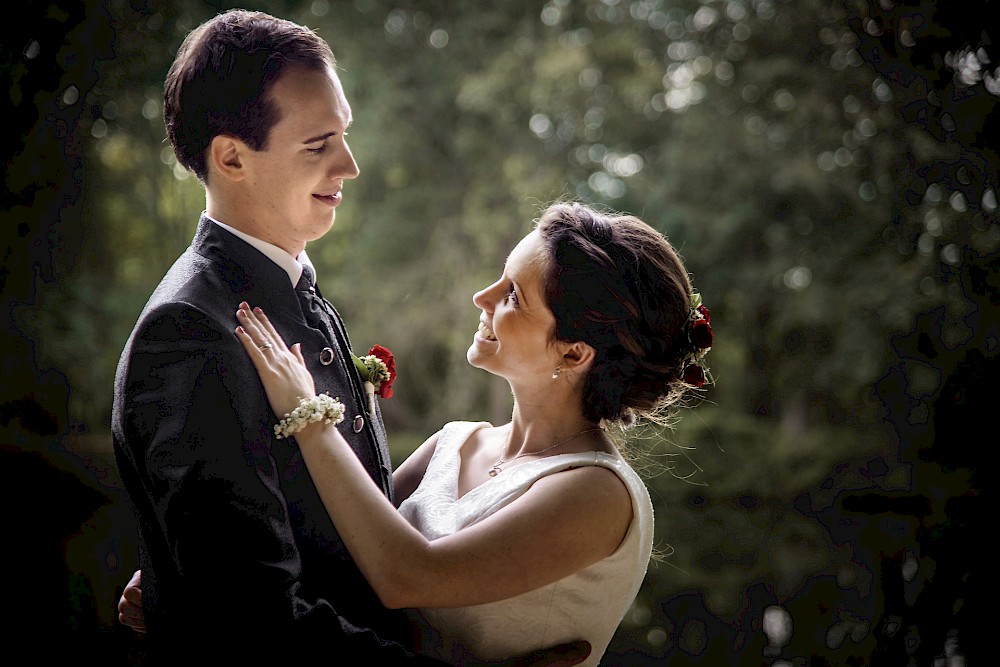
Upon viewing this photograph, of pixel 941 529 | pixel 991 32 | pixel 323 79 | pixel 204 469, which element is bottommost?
pixel 941 529

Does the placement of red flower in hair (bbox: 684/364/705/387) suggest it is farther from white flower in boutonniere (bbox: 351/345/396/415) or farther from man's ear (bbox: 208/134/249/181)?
man's ear (bbox: 208/134/249/181)

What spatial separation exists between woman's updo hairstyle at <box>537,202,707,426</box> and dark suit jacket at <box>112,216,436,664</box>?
67cm

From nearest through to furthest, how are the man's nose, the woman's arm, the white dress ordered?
the woman's arm
the man's nose
the white dress

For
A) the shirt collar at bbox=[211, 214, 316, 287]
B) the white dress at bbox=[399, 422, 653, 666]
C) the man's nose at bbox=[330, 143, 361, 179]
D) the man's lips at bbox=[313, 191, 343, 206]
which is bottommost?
the white dress at bbox=[399, 422, 653, 666]

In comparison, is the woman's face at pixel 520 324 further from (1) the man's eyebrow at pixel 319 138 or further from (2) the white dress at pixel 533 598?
(1) the man's eyebrow at pixel 319 138

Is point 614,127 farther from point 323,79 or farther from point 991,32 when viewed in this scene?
point 323,79

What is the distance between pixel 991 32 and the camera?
3.24 metres

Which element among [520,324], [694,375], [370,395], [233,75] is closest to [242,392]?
[370,395]

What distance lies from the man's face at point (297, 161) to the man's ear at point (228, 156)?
2 centimetres

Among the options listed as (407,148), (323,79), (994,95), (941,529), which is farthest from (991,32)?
(407,148)

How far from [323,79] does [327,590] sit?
96 cm

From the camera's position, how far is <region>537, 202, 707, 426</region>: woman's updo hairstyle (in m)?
1.95

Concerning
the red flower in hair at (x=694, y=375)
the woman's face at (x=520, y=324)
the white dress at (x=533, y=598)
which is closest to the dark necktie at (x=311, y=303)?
the woman's face at (x=520, y=324)

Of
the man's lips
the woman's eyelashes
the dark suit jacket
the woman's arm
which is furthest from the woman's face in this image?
the dark suit jacket
